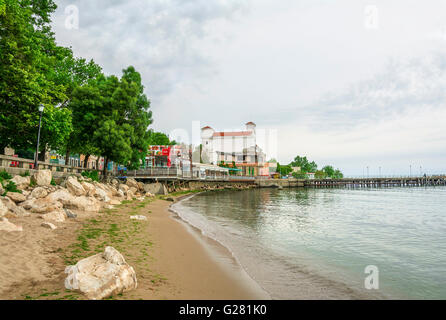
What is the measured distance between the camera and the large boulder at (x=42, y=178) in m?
15.5

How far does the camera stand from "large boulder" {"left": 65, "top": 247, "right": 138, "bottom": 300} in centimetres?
462

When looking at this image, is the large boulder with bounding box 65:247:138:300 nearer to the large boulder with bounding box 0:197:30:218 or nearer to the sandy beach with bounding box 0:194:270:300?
the sandy beach with bounding box 0:194:270:300

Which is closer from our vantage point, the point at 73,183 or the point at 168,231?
the point at 168,231

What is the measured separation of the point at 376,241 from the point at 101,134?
1040 inches

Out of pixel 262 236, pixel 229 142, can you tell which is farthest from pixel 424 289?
pixel 229 142

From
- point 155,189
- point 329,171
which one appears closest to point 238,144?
point 155,189

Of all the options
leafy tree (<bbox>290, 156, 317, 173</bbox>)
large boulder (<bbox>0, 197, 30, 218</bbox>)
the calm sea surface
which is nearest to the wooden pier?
leafy tree (<bbox>290, 156, 317, 173</bbox>)

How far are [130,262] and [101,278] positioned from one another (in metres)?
2.23

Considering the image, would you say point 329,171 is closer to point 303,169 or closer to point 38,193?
point 303,169

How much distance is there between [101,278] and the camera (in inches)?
188

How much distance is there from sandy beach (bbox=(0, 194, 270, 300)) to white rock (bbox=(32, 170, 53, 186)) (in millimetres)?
6775

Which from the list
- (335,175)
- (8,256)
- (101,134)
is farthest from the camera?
(335,175)
